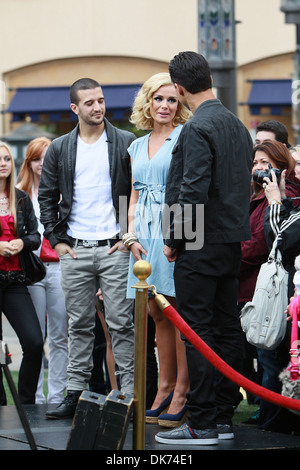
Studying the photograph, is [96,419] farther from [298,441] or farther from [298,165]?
[298,165]

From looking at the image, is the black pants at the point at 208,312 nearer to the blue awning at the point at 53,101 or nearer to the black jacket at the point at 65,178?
the black jacket at the point at 65,178

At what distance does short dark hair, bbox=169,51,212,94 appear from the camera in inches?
215

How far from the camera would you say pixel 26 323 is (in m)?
7.05

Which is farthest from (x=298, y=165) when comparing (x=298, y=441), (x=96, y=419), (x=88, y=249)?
(x=96, y=419)

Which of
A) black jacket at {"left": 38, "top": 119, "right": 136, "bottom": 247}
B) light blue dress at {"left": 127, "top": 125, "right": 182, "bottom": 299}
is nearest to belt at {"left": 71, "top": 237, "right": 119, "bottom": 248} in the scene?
black jacket at {"left": 38, "top": 119, "right": 136, "bottom": 247}

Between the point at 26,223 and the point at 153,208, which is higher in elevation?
the point at 153,208

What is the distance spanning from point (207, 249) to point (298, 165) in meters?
2.27

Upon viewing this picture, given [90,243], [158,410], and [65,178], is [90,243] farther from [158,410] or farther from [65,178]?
[158,410]

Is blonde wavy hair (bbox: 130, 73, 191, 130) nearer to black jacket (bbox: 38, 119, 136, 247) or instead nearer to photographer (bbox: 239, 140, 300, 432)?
black jacket (bbox: 38, 119, 136, 247)

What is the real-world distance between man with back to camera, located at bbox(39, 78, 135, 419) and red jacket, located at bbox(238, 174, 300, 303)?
2.97ft

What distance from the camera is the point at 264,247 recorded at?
6.59 metres

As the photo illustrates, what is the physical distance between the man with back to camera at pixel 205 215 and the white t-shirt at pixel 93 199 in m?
0.93

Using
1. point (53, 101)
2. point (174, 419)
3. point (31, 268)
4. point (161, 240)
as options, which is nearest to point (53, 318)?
point (31, 268)

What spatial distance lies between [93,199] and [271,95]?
644 inches
